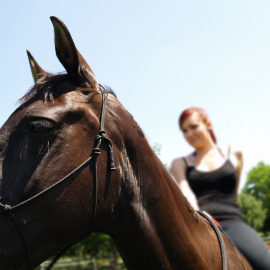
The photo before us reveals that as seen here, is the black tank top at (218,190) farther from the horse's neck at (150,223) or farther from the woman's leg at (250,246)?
the horse's neck at (150,223)

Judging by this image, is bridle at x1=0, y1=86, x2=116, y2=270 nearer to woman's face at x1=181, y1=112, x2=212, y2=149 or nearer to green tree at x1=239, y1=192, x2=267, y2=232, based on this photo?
woman's face at x1=181, y1=112, x2=212, y2=149

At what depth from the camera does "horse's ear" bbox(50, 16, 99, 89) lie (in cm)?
190

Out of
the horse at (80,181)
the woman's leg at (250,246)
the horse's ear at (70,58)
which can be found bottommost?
the woman's leg at (250,246)

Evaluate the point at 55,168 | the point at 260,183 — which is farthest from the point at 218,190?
the point at 260,183

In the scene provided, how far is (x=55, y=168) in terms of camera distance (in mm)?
1786

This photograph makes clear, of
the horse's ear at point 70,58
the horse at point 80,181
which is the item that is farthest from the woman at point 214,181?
the horse's ear at point 70,58

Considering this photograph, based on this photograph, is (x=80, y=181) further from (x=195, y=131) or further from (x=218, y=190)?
(x=195, y=131)

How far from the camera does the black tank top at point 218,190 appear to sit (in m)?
3.32

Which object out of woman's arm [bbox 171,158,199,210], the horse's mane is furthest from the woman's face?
the horse's mane

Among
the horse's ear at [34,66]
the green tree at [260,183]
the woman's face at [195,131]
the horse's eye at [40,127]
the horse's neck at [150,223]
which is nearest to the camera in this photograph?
the horse's eye at [40,127]

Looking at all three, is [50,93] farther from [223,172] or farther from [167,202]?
[223,172]

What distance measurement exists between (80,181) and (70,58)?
32.5 inches

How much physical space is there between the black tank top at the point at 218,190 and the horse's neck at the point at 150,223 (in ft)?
3.75

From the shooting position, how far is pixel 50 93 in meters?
2.01
